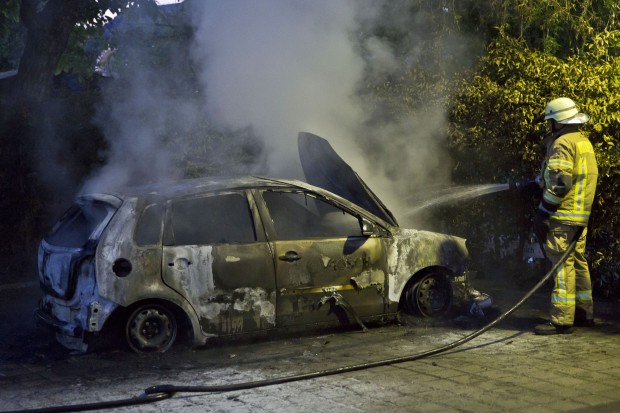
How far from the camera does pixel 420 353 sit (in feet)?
22.7

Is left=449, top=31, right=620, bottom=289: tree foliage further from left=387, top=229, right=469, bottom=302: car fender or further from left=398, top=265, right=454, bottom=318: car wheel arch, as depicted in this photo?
left=398, top=265, right=454, bottom=318: car wheel arch

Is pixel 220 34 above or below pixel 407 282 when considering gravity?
above

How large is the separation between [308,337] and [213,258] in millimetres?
1276

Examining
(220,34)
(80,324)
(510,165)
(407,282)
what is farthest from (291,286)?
(220,34)

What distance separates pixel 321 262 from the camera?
773 centimetres

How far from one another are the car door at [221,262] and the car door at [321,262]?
0.16m

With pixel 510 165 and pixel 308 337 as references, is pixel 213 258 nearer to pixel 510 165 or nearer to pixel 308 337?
pixel 308 337

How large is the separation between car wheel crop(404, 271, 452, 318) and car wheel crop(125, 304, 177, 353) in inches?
94.7

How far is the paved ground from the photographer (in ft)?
18.7

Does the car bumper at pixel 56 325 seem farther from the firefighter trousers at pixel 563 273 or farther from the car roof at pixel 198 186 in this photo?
the firefighter trousers at pixel 563 273

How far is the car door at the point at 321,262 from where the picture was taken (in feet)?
24.9

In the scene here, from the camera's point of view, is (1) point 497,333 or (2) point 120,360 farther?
(1) point 497,333

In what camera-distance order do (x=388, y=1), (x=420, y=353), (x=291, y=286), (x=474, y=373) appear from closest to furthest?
(x=474, y=373)
(x=420, y=353)
(x=291, y=286)
(x=388, y=1)

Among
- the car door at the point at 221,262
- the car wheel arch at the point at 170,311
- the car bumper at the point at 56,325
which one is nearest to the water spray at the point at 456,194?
the car door at the point at 221,262
